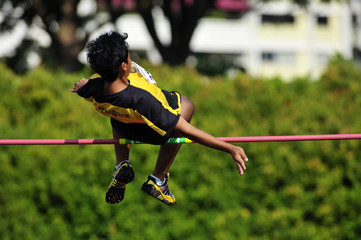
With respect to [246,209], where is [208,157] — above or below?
above

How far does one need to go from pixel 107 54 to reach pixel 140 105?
491mm

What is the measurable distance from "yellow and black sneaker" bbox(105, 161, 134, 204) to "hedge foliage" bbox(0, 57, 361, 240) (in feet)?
12.2

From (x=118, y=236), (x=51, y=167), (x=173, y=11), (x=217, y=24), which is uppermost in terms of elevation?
(x=51, y=167)

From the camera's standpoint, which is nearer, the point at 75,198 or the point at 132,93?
the point at 132,93

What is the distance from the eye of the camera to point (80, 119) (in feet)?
33.0

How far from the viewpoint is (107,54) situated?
15.5ft

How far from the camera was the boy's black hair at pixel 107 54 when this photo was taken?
15.5ft

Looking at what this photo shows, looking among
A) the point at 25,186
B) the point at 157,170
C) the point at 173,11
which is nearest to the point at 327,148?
the point at 157,170

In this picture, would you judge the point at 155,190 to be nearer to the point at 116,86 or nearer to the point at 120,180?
the point at 120,180

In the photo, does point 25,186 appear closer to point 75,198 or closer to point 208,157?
point 75,198

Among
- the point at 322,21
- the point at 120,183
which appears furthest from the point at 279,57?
the point at 120,183

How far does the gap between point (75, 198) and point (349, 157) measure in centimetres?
436

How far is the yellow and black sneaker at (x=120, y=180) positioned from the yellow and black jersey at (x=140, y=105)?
38 cm

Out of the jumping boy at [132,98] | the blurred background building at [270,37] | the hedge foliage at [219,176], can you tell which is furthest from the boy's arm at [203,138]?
the blurred background building at [270,37]
